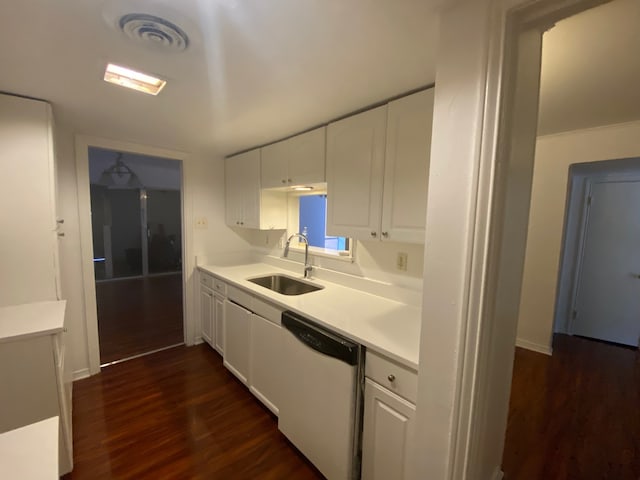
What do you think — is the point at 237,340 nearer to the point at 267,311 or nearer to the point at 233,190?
the point at 267,311

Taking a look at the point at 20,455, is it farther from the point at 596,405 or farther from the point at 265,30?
the point at 596,405

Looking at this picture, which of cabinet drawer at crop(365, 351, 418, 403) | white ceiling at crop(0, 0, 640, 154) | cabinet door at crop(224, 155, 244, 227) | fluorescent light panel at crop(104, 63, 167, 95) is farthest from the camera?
cabinet door at crop(224, 155, 244, 227)

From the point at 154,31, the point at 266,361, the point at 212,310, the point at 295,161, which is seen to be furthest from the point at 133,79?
the point at 212,310

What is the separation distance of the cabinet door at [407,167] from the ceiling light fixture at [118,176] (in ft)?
18.8

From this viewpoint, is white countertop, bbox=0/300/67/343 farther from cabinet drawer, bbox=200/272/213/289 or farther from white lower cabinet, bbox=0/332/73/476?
cabinet drawer, bbox=200/272/213/289

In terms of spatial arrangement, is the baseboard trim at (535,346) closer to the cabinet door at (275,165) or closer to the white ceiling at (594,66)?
the white ceiling at (594,66)

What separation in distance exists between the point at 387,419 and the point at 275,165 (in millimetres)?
2001

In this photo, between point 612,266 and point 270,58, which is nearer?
point 270,58

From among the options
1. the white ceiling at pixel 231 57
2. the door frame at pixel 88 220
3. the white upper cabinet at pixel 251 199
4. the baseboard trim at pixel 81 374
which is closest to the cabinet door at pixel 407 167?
the white ceiling at pixel 231 57

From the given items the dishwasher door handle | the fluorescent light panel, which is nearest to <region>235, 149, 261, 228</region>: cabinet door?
the fluorescent light panel

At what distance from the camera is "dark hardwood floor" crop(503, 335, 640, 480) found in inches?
64.7

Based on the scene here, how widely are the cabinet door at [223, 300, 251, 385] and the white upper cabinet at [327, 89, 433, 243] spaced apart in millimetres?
1003

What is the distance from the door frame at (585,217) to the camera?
313cm

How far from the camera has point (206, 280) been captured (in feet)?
9.45
